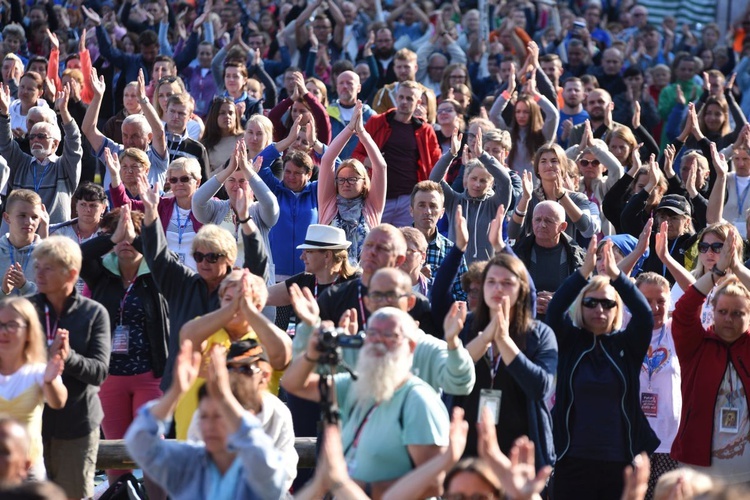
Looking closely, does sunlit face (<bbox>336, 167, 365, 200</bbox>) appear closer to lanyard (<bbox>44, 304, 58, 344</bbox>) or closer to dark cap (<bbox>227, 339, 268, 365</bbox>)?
lanyard (<bbox>44, 304, 58, 344</bbox>)

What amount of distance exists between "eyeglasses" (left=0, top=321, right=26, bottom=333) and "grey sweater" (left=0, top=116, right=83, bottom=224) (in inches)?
156

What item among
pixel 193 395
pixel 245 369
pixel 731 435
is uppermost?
pixel 245 369

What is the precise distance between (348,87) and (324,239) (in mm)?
4625

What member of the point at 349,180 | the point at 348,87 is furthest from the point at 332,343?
the point at 348,87

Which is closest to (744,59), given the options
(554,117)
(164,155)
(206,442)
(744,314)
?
(554,117)

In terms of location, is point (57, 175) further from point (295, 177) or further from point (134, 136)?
Result: point (295, 177)

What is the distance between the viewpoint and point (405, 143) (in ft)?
37.0

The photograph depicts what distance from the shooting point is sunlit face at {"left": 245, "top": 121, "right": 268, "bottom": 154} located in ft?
34.7

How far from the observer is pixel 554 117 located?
12.0m

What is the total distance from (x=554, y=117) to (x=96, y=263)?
5222 millimetres

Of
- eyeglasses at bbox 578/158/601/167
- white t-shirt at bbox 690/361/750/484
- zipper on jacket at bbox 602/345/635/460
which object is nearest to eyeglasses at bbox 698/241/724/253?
white t-shirt at bbox 690/361/750/484

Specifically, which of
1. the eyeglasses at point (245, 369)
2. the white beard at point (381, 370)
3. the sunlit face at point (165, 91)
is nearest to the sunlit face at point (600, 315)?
the white beard at point (381, 370)

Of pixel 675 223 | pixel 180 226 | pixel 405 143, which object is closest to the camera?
pixel 180 226

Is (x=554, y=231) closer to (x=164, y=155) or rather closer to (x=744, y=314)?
(x=744, y=314)
